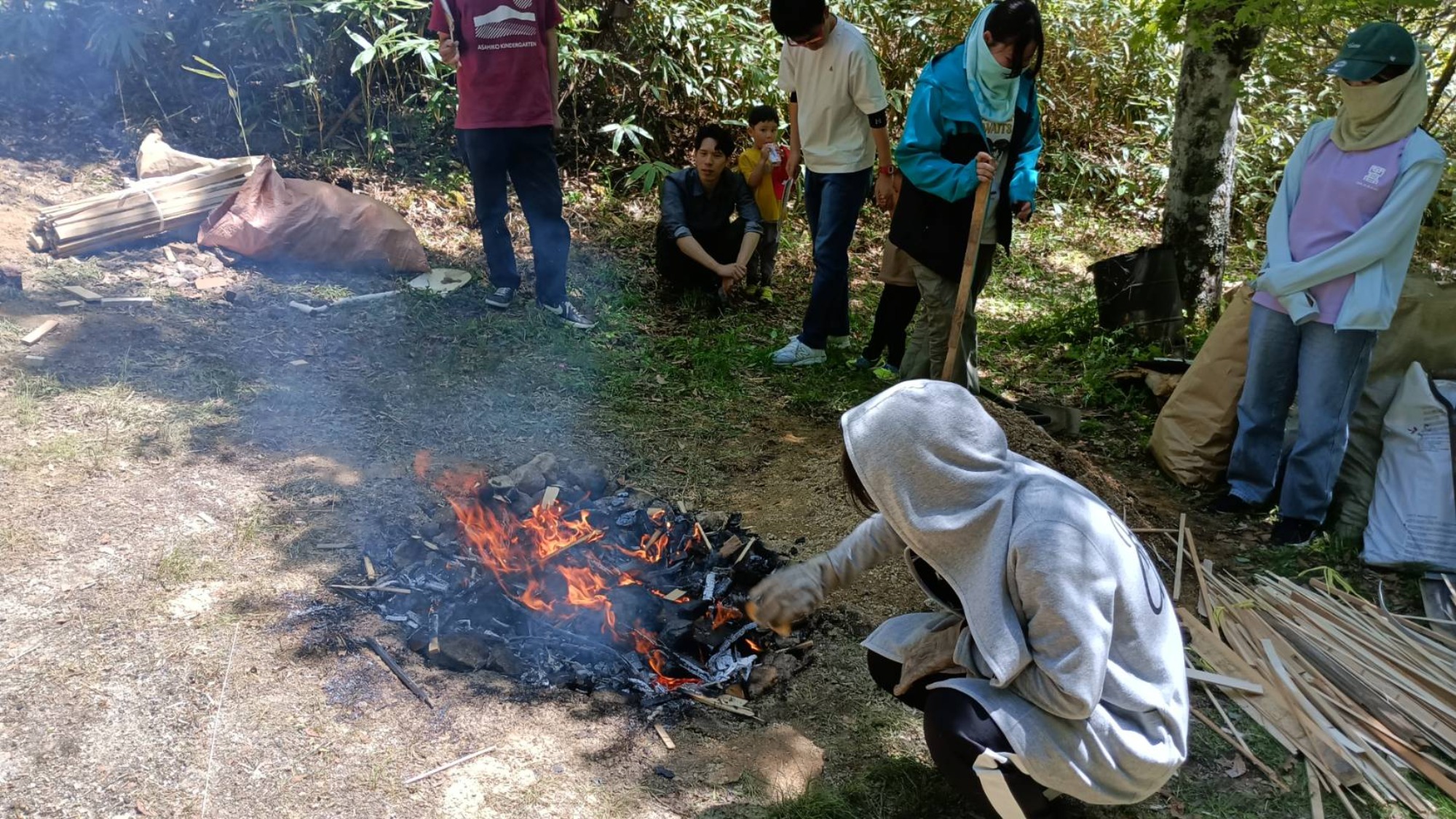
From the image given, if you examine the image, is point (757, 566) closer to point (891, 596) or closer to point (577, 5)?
point (891, 596)

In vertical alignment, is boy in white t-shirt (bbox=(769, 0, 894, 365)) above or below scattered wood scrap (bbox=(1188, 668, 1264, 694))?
above

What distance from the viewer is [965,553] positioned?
237 centimetres

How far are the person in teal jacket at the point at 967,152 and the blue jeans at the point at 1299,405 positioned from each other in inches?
50.6

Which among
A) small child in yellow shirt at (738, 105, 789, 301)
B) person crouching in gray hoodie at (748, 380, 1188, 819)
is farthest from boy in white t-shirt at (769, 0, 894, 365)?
person crouching in gray hoodie at (748, 380, 1188, 819)

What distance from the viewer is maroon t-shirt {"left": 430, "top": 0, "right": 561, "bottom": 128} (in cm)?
571

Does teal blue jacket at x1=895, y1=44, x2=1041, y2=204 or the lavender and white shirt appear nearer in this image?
the lavender and white shirt

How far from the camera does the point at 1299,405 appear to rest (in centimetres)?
454

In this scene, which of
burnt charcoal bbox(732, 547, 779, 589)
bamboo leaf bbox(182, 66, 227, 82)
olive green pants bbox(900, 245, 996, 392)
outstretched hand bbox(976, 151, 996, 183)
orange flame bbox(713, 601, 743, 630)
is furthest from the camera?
bamboo leaf bbox(182, 66, 227, 82)

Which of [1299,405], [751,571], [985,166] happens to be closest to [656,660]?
[751,571]

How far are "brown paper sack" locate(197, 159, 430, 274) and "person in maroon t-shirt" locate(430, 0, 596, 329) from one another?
34.5 inches

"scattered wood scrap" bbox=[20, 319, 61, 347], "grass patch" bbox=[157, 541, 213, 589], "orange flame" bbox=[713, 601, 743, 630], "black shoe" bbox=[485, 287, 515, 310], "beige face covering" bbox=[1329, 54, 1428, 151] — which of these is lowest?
"orange flame" bbox=[713, 601, 743, 630]

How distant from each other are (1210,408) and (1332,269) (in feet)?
3.34

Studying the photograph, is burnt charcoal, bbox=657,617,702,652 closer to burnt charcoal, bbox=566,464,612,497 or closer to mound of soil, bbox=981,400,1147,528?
burnt charcoal, bbox=566,464,612,497

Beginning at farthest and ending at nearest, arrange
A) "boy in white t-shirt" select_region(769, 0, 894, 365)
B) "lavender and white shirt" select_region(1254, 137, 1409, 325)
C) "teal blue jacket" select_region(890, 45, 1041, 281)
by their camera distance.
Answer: "boy in white t-shirt" select_region(769, 0, 894, 365) → "teal blue jacket" select_region(890, 45, 1041, 281) → "lavender and white shirt" select_region(1254, 137, 1409, 325)
